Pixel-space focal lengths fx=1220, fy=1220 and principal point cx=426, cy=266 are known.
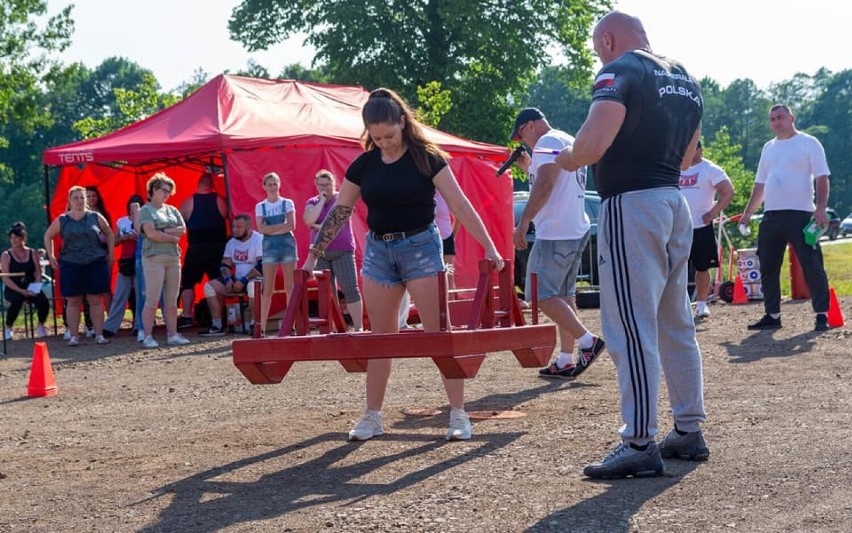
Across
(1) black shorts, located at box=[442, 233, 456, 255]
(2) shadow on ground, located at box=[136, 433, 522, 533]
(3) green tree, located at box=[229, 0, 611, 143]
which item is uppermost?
(3) green tree, located at box=[229, 0, 611, 143]

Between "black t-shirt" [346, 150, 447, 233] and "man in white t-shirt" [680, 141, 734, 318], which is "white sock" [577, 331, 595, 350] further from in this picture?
"man in white t-shirt" [680, 141, 734, 318]

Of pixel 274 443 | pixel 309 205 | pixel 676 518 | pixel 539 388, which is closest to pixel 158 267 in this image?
pixel 309 205

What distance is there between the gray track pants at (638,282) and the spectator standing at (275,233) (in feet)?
28.4

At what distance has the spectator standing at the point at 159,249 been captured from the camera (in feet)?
45.7

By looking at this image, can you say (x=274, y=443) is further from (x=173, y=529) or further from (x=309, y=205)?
(x=309, y=205)

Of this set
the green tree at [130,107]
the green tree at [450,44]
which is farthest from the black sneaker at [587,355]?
the green tree at [450,44]

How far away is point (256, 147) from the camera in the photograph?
1606 centimetres

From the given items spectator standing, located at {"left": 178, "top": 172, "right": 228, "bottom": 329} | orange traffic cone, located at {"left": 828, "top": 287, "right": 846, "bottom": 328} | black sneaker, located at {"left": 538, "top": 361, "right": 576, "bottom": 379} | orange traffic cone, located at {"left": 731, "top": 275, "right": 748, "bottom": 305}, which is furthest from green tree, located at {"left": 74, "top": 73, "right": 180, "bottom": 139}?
black sneaker, located at {"left": 538, "top": 361, "right": 576, "bottom": 379}

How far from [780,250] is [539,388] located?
4589 millimetres

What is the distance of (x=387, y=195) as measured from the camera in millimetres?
6371

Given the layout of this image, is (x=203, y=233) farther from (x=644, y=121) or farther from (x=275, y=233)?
(x=644, y=121)

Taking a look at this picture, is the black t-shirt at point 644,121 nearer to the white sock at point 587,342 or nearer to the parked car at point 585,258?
the white sock at point 587,342

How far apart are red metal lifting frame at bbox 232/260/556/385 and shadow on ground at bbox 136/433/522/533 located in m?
0.46

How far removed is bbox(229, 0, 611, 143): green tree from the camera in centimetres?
3809
